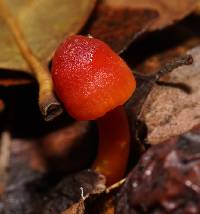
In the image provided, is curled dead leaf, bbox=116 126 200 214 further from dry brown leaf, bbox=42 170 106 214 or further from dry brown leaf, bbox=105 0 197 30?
Answer: dry brown leaf, bbox=105 0 197 30

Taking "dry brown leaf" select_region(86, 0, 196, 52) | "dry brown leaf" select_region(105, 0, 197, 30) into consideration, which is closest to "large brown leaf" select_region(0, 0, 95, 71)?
"dry brown leaf" select_region(86, 0, 196, 52)

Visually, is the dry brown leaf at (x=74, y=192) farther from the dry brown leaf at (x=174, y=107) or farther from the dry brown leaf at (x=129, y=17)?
the dry brown leaf at (x=129, y=17)

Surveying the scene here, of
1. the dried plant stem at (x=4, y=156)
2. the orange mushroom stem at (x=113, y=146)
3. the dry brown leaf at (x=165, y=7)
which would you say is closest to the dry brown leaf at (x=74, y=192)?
the orange mushroom stem at (x=113, y=146)

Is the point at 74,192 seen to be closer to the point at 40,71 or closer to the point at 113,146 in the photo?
the point at 113,146

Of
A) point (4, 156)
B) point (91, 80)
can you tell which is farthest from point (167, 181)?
point (4, 156)

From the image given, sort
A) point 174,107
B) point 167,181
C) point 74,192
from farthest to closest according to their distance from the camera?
point 174,107
point 74,192
point 167,181

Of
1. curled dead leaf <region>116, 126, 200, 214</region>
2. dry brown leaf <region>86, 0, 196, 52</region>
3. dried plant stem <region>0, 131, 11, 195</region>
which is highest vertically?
curled dead leaf <region>116, 126, 200, 214</region>

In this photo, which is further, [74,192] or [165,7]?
[165,7]
